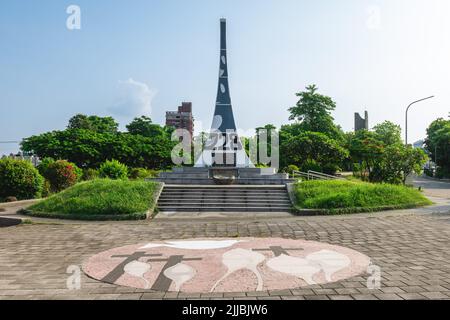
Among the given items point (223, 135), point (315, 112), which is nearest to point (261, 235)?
point (223, 135)

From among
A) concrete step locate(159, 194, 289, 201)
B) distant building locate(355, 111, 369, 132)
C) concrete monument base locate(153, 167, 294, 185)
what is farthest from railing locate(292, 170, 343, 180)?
distant building locate(355, 111, 369, 132)

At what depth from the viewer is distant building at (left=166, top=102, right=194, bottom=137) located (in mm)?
112312

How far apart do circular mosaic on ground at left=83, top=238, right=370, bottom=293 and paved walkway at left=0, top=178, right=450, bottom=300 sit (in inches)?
11.5

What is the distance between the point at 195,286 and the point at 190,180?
62.9ft

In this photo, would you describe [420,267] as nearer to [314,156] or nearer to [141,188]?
[141,188]

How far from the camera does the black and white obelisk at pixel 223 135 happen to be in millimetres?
32344

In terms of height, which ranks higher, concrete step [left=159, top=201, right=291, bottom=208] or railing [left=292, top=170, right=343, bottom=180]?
railing [left=292, top=170, right=343, bottom=180]

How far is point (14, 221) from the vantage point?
42.7 ft

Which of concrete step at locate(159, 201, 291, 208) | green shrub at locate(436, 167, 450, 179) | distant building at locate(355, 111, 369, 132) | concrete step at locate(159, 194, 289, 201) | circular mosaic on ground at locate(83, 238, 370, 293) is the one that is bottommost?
circular mosaic on ground at locate(83, 238, 370, 293)

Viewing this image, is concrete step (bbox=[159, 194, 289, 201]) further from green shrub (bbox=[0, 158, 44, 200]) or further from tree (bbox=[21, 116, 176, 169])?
tree (bbox=[21, 116, 176, 169])

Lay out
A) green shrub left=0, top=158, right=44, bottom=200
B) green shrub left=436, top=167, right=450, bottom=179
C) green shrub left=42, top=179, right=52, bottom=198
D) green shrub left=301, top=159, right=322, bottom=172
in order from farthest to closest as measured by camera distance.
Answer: green shrub left=436, top=167, right=450, bottom=179, green shrub left=301, top=159, right=322, bottom=172, green shrub left=42, top=179, right=52, bottom=198, green shrub left=0, top=158, right=44, bottom=200

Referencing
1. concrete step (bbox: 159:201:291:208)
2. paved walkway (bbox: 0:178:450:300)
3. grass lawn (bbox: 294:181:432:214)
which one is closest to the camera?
paved walkway (bbox: 0:178:450:300)

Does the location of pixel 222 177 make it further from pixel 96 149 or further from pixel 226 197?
pixel 96 149
